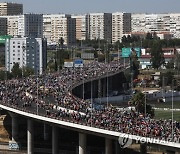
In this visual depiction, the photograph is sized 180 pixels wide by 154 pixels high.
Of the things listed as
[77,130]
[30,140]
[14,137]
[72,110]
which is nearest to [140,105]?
[14,137]

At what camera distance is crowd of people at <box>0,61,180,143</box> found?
40.2m

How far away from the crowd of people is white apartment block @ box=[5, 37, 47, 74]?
60197mm

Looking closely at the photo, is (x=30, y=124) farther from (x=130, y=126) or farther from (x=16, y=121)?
(x=130, y=126)

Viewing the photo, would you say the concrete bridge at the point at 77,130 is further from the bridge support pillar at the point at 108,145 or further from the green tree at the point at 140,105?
the green tree at the point at 140,105

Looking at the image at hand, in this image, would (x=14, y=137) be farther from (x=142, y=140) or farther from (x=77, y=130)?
(x=142, y=140)

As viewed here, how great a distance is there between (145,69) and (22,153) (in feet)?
307

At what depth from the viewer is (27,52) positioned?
143375mm

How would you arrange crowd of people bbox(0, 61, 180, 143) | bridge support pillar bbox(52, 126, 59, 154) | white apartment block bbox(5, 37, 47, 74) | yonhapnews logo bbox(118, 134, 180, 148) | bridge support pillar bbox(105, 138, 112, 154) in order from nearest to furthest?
yonhapnews logo bbox(118, 134, 180, 148)
crowd of people bbox(0, 61, 180, 143)
bridge support pillar bbox(105, 138, 112, 154)
bridge support pillar bbox(52, 126, 59, 154)
white apartment block bbox(5, 37, 47, 74)

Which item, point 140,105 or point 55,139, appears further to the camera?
point 140,105

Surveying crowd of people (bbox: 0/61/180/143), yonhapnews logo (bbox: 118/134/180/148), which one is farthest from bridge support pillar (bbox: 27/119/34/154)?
yonhapnews logo (bbox: 118/134/180/148)

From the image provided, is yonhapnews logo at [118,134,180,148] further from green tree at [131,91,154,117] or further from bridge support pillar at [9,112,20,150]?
green tree at [131,91,154,117]

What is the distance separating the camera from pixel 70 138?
193 ft

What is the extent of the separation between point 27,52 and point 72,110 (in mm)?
93567

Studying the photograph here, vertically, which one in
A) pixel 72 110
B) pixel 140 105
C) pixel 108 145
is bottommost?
pixel 108 145
